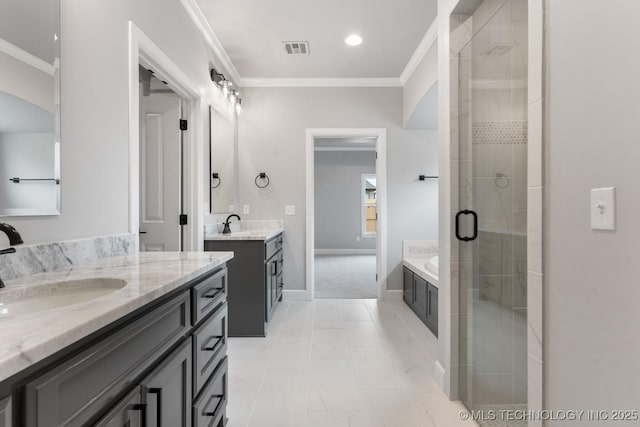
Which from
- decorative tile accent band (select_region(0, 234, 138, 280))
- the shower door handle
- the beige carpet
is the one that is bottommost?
the beige carpet

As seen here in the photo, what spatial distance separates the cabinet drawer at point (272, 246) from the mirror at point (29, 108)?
6.07ft

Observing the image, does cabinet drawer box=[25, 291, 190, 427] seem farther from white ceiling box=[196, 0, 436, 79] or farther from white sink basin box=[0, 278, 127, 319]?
white ceiling box=[196, 0, 436, 79]

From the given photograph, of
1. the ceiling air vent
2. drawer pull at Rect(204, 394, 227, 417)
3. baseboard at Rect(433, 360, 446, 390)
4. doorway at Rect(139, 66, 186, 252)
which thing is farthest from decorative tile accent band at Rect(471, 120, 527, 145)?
doorway at Rect(139, 66, 186, 252)

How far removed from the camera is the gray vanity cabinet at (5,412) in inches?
18.9

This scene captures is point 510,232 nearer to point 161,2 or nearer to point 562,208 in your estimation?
point 562,208

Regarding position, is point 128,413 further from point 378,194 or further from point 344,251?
point 344,251

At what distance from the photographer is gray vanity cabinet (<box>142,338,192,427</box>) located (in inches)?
35.8

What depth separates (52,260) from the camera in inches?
49.1

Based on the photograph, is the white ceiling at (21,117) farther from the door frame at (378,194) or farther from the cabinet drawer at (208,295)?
the door frame at (378,194)

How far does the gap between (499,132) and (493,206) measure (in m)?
0.36

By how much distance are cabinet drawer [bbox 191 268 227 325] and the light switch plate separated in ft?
4.23

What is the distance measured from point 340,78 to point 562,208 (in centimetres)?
351

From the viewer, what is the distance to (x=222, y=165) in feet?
11.2

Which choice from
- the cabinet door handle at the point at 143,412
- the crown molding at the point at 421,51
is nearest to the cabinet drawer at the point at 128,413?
the cabinet door handle at the point at 143,412
